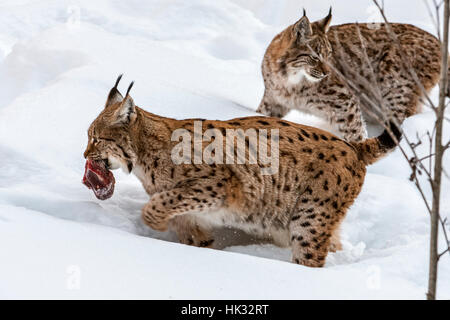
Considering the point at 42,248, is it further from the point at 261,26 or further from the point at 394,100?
the point at 261,26

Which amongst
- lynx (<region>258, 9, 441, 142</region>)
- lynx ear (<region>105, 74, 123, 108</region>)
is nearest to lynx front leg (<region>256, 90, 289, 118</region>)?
lynx (<region>258, 9, 441, 142</region>)

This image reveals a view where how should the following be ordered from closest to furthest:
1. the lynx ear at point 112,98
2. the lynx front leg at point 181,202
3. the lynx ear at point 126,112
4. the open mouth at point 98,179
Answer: the lynx front leg at point 181,202
the lynx ear at point 126,112
the open mouth at point 98,179
the lynx ear at point 112,98

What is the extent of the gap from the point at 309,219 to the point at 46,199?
69.1 inches

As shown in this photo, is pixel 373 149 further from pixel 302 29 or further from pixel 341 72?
pixel 341 72

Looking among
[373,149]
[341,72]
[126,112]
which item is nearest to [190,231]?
[126,112]

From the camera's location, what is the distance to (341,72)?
25.2ft

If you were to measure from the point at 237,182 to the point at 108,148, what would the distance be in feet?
3.05

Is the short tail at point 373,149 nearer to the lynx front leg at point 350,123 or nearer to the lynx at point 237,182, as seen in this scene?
the lynx at point 237,182

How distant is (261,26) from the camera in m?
12.4

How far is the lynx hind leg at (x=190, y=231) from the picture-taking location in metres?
5.12

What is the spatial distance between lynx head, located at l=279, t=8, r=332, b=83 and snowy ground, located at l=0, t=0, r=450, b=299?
2.01 feet

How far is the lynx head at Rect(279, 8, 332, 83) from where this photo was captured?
729 cm

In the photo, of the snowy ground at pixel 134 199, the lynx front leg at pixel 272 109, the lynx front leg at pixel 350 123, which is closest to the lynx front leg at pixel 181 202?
the snowy ground at pixel 134 199
